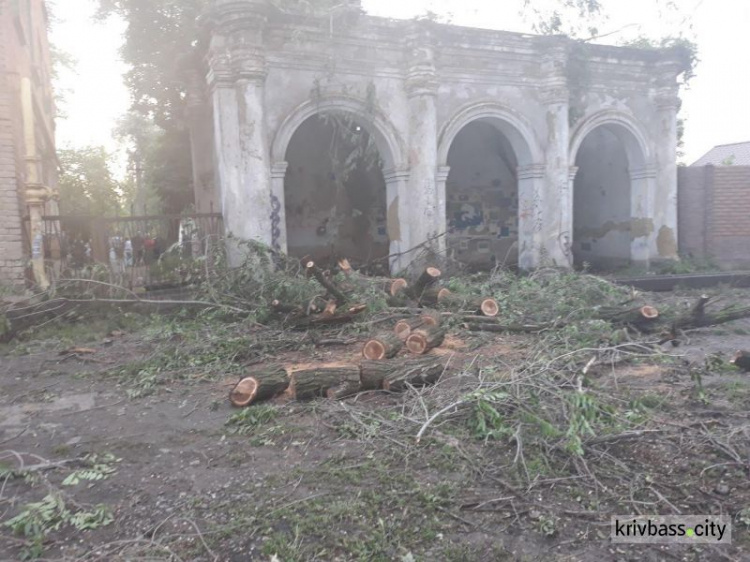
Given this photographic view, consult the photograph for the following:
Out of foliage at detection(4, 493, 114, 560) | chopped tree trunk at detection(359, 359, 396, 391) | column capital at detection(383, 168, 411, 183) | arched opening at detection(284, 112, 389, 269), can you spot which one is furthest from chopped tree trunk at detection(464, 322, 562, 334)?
arched opening at detection(284, 112, 389, 269)

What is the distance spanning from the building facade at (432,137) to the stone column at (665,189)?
3 cm

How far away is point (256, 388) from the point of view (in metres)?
5.03

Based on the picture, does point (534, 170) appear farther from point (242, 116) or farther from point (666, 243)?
point (242, 116)

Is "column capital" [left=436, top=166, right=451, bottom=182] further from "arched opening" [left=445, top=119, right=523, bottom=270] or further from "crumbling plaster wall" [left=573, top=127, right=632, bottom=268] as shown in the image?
"crumbling plaster wall" [left=573, top=127, right=632, bottom=268]

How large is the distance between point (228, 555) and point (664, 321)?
6071 millimetres

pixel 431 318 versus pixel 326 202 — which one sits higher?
pixel 326 202

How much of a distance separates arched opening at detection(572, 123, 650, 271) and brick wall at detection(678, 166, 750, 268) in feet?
4.28

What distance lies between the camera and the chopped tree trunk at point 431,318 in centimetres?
694

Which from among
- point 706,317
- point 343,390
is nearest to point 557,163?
point 706,317

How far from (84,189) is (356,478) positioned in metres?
17.8

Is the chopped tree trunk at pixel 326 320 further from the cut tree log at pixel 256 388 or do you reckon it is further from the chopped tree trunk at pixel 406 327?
the cut tree log at pixel 256 388

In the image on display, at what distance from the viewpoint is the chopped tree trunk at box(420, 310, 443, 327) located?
6.94m

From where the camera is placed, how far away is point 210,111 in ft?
35.6

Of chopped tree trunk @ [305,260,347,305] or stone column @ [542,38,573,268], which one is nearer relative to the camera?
chopped tree trunk @ [305,260,347,305]
